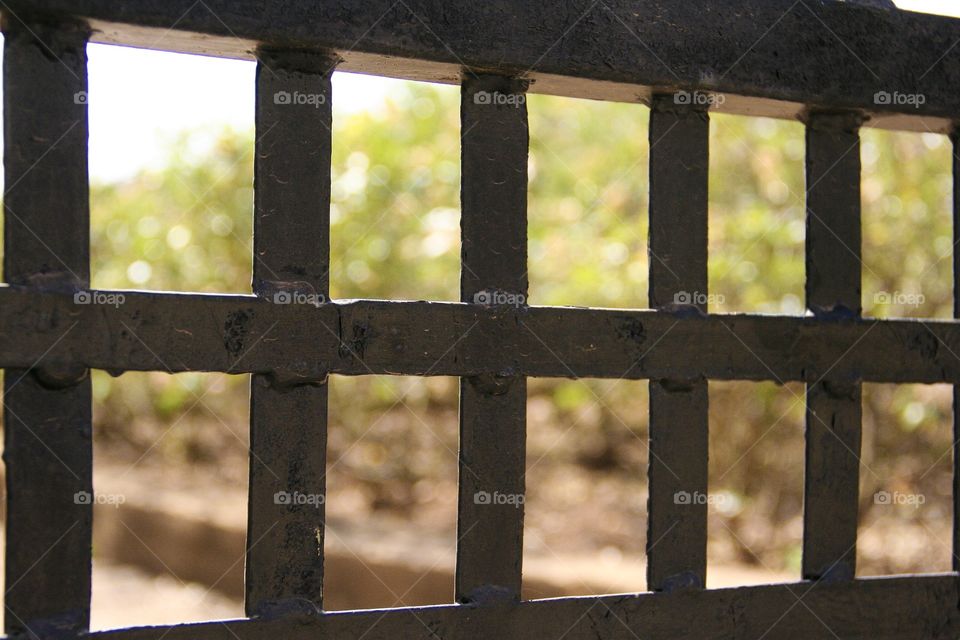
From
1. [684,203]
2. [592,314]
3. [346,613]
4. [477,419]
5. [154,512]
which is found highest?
[684,203]

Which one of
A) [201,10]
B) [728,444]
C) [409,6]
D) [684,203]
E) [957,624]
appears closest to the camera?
[201,10]

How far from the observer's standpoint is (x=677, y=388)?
144 cm

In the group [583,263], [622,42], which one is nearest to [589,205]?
[583,263]

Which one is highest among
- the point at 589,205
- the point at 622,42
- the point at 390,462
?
the point at 589,205

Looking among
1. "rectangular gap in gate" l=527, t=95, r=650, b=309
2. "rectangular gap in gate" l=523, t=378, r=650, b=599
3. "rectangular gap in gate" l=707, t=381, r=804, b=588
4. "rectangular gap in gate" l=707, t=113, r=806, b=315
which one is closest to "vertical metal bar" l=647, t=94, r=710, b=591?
"rectangular gap in gate" l=523, t=378, r=650, b=599

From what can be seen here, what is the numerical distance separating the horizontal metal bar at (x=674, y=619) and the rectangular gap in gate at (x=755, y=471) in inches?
84.9

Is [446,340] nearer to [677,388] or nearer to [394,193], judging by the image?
[677,388]

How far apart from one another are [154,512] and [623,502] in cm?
246

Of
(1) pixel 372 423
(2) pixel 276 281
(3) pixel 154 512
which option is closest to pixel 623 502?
(1) pixel 372 423

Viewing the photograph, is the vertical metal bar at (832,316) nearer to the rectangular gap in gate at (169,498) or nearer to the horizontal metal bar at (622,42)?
the horizontal metal bar at (622,42)

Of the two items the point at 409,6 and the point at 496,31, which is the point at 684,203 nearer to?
the point at 496,31

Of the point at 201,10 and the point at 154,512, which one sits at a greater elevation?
the point at 201,10

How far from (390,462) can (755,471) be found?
1969mm

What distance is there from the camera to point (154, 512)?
475 centimetres
